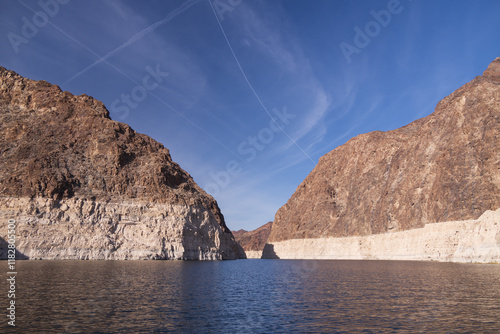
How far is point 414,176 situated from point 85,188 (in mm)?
77876

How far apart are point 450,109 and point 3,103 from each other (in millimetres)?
107492

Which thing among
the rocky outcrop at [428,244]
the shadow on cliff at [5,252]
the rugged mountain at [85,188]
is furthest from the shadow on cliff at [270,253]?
the shadow on cliff at [5,252]

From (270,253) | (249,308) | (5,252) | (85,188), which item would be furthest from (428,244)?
(270,253)

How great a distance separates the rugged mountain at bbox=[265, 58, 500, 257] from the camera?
65375 millimetres

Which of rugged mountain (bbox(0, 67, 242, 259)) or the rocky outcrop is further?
rugged mountain (bbox(0, 67, 242, 259))

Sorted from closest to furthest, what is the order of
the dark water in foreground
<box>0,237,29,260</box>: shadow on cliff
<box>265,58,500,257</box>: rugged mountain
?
the dark water in foreground, <box>0,237,29,260</box>: shadow on cliff, <box>265,58,500,257</box>: rugged mountain

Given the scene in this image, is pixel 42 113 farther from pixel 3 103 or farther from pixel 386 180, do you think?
pixel 386 180

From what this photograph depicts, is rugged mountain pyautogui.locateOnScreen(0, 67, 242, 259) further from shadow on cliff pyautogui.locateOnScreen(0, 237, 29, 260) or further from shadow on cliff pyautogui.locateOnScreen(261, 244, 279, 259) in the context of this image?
shadow on cliff pyautogui.locateOnScreen(261, 244, 279, 259)

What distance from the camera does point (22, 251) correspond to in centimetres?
5550

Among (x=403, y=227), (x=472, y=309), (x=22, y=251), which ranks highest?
(x=403, y=227)

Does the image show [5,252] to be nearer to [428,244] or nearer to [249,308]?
[249,308]

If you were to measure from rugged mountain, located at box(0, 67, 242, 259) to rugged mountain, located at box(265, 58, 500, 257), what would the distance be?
4615cm

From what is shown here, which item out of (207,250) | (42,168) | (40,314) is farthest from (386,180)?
(40,314)

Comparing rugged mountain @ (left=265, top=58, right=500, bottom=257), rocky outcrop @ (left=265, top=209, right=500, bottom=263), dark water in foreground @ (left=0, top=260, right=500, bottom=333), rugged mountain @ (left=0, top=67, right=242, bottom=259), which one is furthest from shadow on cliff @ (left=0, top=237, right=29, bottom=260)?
rugged mountain @ (left=265, top=58, right=500, bottom=257)
